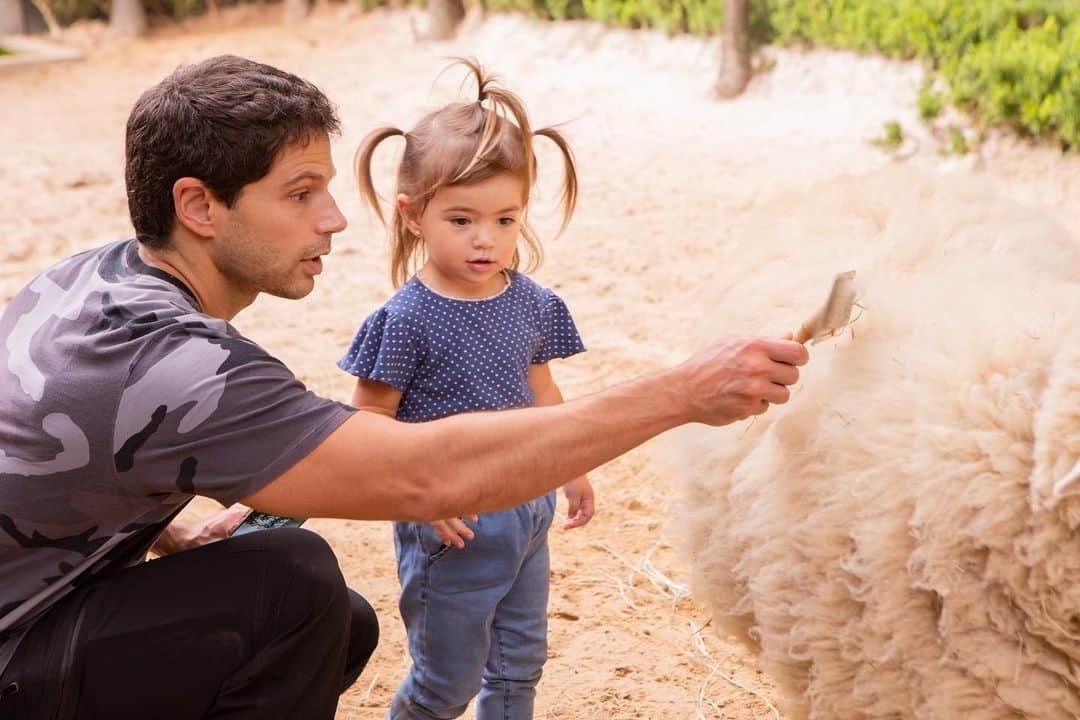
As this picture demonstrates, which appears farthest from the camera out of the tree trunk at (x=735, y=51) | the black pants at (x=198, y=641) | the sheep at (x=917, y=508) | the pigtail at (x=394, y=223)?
the tree trunk at (x=735, y=51)

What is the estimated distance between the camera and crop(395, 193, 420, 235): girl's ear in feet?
8.99

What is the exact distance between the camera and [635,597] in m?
3.87

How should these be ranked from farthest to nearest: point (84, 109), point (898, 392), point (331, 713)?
point (84, 109) → point (331, 713) → point (898, 392)

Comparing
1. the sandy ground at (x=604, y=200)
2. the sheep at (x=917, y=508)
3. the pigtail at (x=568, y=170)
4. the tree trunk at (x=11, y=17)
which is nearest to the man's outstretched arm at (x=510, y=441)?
the sheep at (x=917, y=508)

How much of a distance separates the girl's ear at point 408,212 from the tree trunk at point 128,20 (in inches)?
651

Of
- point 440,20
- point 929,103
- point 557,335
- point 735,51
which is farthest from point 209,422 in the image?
point 440,20

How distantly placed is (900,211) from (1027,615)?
4.72 ft

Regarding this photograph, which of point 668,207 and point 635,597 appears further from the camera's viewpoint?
point 668,207

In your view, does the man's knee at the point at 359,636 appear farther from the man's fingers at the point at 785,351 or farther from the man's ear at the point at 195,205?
the man's fingers at the point at 785,351

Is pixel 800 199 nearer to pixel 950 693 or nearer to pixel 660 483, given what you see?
pixel 660 483

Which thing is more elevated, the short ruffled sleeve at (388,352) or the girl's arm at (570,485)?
the short ruffled sleeve at (388,352)

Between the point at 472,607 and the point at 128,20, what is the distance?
1716cm

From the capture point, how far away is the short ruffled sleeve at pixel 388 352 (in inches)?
102

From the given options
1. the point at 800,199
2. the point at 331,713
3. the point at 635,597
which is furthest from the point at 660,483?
the point at 331,713
